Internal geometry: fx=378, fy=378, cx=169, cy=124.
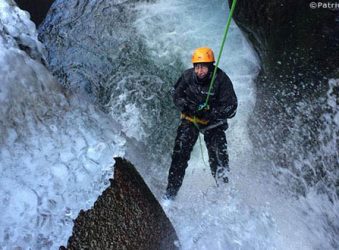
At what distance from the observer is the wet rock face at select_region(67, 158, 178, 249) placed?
3.54 meters

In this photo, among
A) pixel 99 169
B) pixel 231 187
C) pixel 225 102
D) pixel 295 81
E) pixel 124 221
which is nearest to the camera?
pixel 124 221

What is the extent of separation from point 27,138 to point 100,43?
4.40 meters

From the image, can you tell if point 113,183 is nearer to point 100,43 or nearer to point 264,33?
point 264,33

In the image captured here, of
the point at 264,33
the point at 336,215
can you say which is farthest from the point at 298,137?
the point at 264,33

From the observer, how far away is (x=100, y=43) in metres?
8.08

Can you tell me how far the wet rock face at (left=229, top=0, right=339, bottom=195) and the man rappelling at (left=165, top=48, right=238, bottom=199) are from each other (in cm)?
101

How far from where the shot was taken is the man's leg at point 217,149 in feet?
17.3

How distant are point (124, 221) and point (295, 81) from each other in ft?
10.5

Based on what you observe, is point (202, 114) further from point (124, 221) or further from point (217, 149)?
point (124, 221)

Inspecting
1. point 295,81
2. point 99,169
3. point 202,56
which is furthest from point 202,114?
point 99,169

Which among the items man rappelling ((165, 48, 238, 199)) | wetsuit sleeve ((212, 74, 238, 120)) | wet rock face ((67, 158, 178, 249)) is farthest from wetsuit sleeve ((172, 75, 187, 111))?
wet rock face ((67, 158, 178, 249))

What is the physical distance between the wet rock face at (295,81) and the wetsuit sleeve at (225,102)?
104 cm

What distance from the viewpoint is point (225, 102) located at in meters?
5.04

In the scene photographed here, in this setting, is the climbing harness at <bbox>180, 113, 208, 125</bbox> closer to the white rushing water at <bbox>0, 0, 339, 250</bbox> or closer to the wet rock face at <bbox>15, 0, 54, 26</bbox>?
the white rushing water at <bbox>0, 0, 339, 250</bbox>
